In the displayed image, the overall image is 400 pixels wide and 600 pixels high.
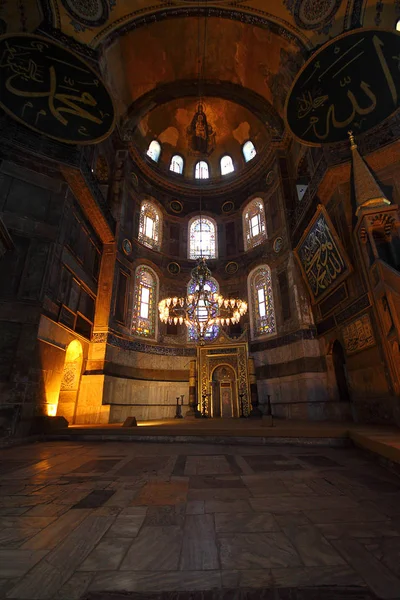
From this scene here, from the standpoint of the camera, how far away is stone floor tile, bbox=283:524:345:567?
4.18ft

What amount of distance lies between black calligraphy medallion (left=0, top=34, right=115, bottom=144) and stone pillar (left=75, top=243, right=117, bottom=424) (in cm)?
427

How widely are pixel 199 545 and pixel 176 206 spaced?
50.8 feet

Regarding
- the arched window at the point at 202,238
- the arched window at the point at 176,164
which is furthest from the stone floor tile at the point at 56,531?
the arched window at the point at 176,164

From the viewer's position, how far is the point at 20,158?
25.1 ft

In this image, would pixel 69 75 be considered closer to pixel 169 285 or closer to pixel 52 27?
pixel 52 27

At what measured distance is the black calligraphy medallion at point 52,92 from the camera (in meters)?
7.64

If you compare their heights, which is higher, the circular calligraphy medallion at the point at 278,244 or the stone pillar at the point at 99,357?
the circular calligraphy medallion at the point at 278,244

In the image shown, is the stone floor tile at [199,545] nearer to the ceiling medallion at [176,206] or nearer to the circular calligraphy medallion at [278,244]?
the circular calligraphy medallion at [278,244]

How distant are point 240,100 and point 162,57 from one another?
15.0 feet

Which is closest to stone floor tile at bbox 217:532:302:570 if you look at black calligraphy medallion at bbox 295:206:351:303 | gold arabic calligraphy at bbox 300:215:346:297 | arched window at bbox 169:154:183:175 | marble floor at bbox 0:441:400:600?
marble floor at bbox 0:441:400:600

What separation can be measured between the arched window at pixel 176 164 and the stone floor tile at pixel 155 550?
17386 mm

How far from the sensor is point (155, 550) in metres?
1.40

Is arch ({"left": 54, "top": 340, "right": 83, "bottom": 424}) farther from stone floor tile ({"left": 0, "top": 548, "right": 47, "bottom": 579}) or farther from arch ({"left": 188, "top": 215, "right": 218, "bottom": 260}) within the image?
arch ({"left": 188, "top": 215, "right": 218, "bottom": 260})

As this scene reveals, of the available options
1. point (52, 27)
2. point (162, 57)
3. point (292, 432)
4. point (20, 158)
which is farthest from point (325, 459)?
Result: point (162, 57)
